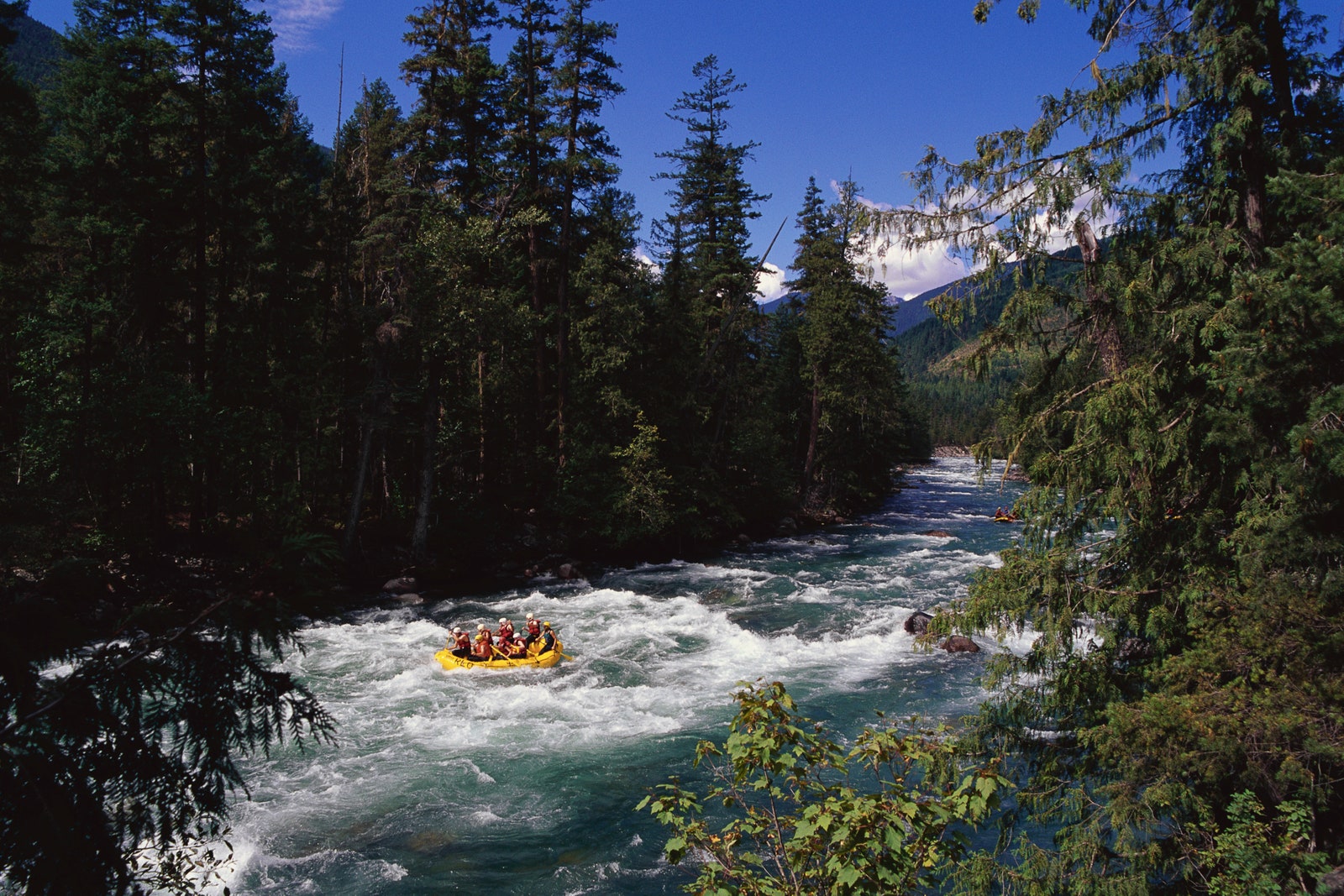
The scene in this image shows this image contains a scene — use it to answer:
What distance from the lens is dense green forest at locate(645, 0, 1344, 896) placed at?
17.7ft

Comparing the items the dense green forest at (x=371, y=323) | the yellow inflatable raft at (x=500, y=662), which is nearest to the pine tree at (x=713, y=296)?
the dense green forest at (x=371, y=323)

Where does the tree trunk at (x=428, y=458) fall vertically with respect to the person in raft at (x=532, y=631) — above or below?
above

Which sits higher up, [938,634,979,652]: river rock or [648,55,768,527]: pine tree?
[648,55,768,527]: pine tree

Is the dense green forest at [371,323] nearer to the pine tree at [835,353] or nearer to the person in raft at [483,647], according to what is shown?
the pine tree at [835,353]

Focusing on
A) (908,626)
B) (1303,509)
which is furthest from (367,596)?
(1303,509)

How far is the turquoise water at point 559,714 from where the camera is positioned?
30.6 feet

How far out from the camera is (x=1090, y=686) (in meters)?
6.82

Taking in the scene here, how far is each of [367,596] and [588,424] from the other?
9199 millimetres

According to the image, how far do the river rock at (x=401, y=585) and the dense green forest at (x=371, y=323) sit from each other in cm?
87

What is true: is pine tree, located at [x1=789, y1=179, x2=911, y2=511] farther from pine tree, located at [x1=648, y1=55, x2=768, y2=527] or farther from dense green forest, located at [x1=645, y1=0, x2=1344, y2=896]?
dense green forest, located at [x1=645, y1=0, x2=1344, y2=896]

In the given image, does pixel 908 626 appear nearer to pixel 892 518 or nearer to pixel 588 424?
pixel 588 424

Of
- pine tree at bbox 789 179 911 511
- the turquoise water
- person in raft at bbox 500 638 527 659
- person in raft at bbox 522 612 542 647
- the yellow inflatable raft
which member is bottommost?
the turquoise water

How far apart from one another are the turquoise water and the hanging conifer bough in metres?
1.51

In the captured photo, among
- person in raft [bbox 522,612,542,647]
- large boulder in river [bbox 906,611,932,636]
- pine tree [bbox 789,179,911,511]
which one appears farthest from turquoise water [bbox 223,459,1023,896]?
pine tree [bbox 789,179,911,511]
